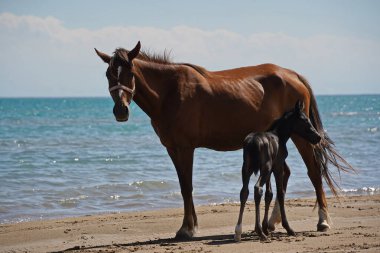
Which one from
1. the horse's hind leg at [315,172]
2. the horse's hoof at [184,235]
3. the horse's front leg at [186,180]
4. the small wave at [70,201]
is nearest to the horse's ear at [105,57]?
the horse's front leg at [186,180]

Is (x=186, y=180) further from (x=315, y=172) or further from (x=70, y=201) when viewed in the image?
(x=70, y=201)

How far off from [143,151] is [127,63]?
46.0ft

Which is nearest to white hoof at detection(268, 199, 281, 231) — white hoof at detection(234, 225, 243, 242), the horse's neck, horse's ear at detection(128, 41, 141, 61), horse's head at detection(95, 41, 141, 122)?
white hoof at detection(234, 225, 243, 242)

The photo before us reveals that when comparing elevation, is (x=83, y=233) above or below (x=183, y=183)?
below

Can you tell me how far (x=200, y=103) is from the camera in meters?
7.98

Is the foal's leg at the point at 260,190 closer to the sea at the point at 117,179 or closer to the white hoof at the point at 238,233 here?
the white hoof at the point at 238,233

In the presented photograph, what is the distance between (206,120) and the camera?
802 centimetres

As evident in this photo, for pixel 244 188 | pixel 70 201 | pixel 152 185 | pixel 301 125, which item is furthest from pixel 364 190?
pixel 244 188

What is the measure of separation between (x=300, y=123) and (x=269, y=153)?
2.10 ft

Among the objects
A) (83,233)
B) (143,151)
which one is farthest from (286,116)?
(143,151)

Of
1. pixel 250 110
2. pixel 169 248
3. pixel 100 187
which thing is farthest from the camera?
pixel 100 187

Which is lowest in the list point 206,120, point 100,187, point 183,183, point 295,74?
point 100,187

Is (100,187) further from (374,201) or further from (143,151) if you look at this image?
(143,151)

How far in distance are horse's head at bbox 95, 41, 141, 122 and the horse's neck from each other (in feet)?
0.77
